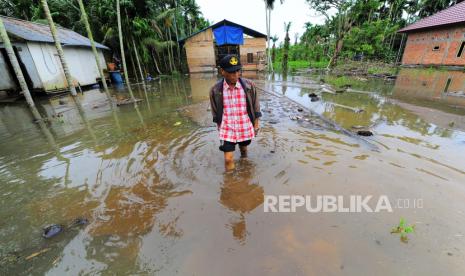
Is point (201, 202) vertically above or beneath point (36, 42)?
beneath

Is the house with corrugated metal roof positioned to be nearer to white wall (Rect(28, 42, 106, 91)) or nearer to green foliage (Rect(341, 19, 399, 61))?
white wall (Rect(28, 42, 106, 91))

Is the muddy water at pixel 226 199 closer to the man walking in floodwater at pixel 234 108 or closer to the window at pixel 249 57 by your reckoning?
the man walking in floodwater at pixel 234 108

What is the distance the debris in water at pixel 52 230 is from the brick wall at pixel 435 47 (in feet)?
81.4

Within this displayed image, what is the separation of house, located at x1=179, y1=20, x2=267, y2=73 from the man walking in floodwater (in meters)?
20.9

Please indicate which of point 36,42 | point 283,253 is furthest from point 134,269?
point 36,42

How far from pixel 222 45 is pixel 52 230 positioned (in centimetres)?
2373

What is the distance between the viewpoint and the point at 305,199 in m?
2.74

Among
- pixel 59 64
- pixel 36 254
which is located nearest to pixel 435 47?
pixel 36 254

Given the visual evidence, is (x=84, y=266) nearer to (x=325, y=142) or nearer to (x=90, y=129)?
(x=325, y=142)

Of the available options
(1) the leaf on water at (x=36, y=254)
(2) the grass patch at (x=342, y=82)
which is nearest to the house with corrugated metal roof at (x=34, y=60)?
(1) the leaf on water at (x=36, y=254)

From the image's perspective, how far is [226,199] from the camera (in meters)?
2.82

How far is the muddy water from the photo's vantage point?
6.43 ft

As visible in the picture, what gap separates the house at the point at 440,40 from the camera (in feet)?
53.8

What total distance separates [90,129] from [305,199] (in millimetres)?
5876
